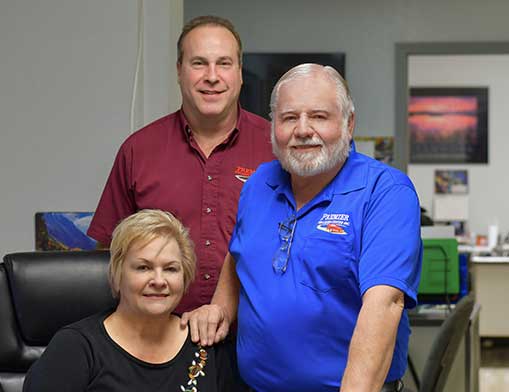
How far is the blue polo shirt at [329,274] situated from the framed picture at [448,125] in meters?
8.40

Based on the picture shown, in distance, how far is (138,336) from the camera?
2188mm

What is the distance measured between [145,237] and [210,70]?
576 mm

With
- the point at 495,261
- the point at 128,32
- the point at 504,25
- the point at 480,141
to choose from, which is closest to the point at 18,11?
the point at 128,32

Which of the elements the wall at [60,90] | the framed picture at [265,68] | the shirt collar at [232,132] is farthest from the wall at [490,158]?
the shirt collar at [232,132]

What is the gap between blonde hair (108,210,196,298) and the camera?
84.7 inches

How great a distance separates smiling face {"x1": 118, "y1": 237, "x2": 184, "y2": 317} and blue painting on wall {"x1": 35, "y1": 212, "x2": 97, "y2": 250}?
3.91ft

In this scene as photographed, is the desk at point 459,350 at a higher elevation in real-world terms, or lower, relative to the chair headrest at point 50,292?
lower

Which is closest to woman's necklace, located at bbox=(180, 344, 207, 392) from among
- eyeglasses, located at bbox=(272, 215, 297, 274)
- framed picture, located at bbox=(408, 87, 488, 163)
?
eyeglasses, located at bbox=(272, 215, 297, 274)

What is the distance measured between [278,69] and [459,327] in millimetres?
3453

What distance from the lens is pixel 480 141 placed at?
10.2m

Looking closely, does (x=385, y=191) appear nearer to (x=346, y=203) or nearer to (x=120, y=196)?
(x=346, y=203)

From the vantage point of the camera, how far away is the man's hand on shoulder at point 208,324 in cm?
226

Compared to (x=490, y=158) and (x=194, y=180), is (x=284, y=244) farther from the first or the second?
(x=490, y=158)

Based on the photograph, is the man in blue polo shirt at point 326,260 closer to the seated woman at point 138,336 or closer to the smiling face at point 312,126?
the smiling face at point 312,126
